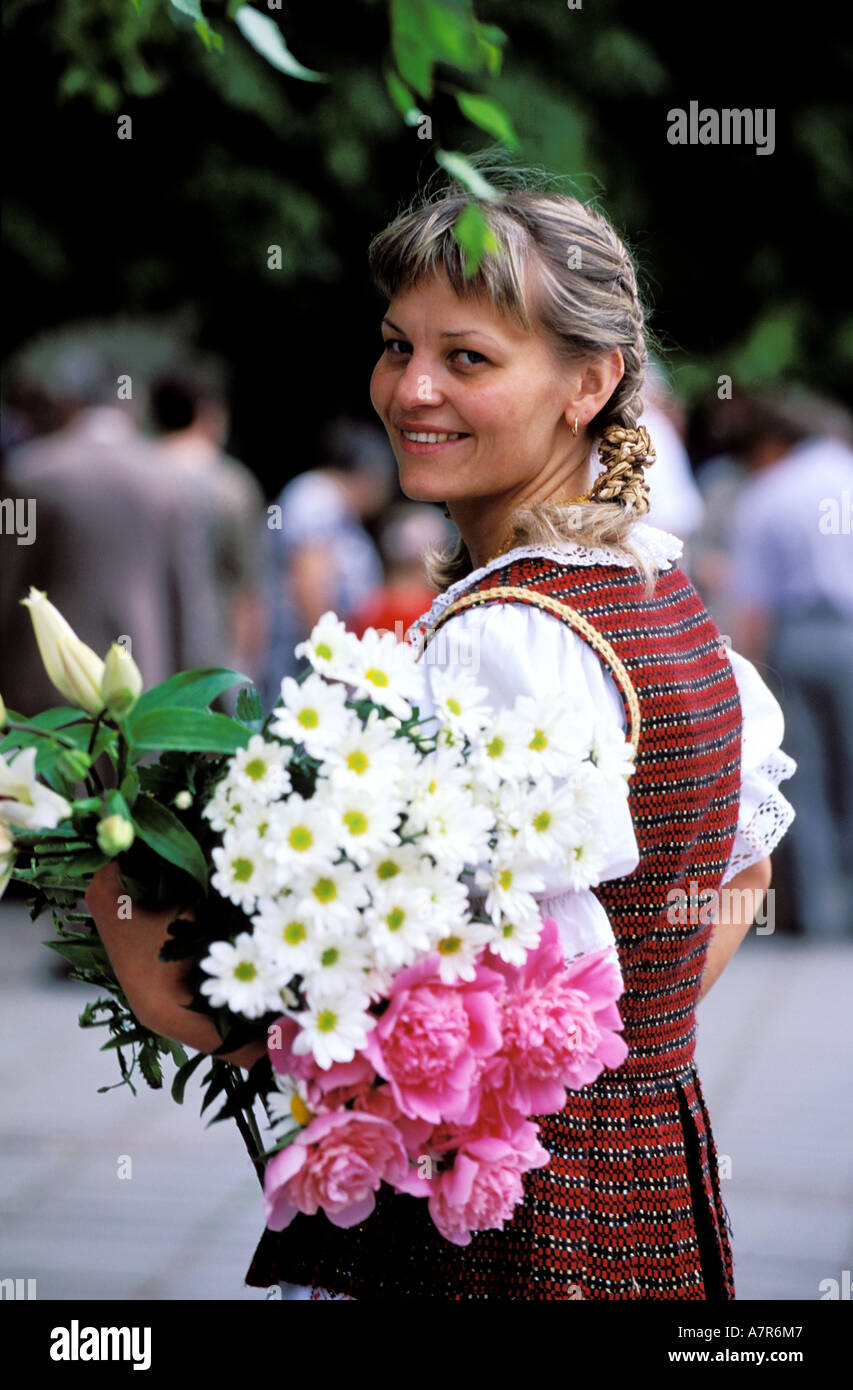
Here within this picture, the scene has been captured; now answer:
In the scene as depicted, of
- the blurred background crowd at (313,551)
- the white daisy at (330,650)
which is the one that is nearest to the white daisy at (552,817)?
the white daisy at (330,650)

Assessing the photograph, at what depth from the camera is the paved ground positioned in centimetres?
385

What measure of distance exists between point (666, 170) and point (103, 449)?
5.39 metres

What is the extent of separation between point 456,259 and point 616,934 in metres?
0.78

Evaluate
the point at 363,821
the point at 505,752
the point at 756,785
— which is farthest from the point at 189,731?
the point at 756,785

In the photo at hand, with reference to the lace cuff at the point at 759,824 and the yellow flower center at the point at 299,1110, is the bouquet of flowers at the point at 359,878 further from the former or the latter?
the lace cuff at the point at 759,824

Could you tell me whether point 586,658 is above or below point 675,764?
above

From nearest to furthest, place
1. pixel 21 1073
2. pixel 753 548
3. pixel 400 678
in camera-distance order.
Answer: pixel 400 678
pixel 21 1073
pixel 753 548

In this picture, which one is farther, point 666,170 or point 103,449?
point 666,170

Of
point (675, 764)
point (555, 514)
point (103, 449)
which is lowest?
point (675, 764)

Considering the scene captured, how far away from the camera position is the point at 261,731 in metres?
1.69

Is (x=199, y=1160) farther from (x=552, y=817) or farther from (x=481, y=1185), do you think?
(x=552, y=817)

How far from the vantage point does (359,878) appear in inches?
60.9
